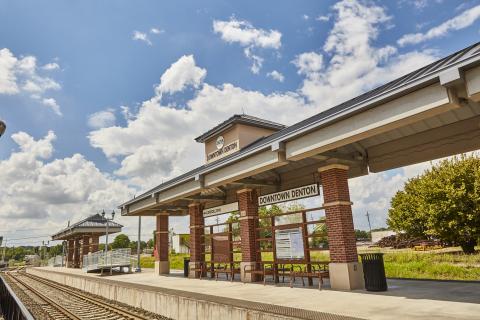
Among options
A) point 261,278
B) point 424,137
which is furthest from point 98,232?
point 424,137

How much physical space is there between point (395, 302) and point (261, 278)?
24.6 feet

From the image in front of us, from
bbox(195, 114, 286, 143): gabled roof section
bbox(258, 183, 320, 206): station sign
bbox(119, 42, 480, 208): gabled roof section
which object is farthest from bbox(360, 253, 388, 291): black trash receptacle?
bbox(195, 114, 286, 143): gabled roof section

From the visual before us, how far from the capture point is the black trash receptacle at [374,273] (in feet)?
33.6

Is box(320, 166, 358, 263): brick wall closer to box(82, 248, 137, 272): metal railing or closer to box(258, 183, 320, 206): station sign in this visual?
box(258, 183, 320, 206): station sign

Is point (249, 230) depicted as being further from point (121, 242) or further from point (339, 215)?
point (121, 242)

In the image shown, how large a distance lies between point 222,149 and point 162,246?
343 inches

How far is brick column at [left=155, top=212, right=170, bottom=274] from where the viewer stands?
2316cm

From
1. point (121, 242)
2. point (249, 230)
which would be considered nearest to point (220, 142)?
point (249, 230)

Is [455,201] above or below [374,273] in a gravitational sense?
above

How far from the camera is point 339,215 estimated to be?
445 inches

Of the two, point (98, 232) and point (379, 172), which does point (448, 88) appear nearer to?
point (379, 172)

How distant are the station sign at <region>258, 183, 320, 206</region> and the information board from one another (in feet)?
3.96

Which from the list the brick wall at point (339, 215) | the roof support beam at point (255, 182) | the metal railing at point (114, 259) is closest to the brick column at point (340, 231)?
the brick wall at point (339, 215)

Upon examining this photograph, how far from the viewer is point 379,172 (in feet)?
42.4
